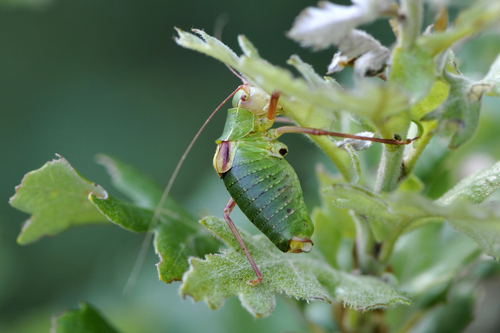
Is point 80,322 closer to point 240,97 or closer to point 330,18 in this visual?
point 240,97

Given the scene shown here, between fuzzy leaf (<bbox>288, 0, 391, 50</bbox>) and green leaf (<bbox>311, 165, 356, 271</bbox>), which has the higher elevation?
fuzzy leaf (<bbox>288, 0, 391, 50</bbox>)

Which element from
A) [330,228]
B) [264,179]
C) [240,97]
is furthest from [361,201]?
[240,97]

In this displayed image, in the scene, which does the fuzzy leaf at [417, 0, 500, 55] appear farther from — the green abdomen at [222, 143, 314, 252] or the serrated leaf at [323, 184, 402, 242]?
the green abdomen at [222, 143, 314, 252]

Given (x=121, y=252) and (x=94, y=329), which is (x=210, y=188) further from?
(x=94, y=329)

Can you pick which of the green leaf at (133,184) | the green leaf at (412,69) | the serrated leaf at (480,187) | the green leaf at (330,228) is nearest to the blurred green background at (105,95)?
the green leaf at (133,184)

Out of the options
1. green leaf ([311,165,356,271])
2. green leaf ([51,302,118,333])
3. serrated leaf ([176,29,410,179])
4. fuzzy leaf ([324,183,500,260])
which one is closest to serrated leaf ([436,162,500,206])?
fuzzy leaf ([324,183,500,260])

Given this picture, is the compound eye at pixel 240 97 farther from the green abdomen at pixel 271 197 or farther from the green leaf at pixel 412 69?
the green leaf at pixel 412 69

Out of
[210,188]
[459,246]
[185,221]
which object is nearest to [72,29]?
[210,188]
